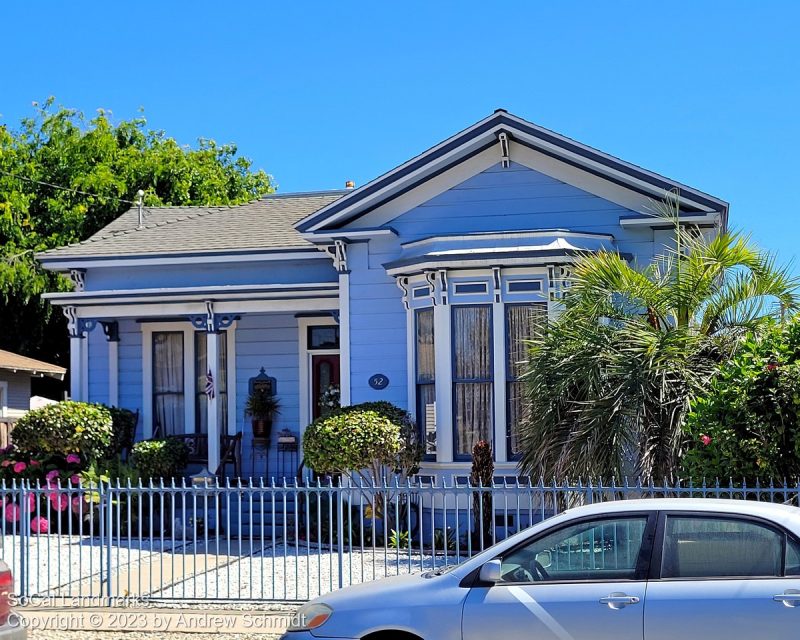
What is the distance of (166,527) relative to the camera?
1617 cm

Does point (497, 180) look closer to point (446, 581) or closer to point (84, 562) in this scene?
point (84, 562)

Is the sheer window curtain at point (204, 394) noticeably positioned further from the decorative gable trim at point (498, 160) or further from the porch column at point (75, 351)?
the decorative gable trim at point (498, 160)

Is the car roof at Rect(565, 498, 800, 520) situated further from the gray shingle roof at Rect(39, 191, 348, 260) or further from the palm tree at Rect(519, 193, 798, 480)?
the gray shingle roof at Rect(39, 191, 348, 260)

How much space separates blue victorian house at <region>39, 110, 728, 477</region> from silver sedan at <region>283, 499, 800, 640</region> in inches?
256

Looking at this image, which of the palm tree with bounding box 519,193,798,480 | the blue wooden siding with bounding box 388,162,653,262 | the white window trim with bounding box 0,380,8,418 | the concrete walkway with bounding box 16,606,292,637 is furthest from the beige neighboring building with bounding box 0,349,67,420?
the palm tree with bounding box 519,193,798,480

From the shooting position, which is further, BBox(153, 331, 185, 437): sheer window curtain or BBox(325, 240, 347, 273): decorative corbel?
BBox(153, 331, 185, 437): sheer window curtain

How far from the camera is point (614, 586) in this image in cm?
650

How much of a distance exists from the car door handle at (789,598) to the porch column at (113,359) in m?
14.7

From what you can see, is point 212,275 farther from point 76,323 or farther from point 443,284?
point 443,284

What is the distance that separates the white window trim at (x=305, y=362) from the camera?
18.7 m

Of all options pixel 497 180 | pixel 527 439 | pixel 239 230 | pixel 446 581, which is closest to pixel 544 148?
pixel 497 180

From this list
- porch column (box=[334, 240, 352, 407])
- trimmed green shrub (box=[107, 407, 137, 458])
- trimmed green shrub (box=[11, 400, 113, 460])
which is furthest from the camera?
trimmed green shrub (box=[107, 407, 137, 458])

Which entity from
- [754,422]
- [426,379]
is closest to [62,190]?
[426,379]

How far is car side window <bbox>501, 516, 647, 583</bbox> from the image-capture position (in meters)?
6.65
